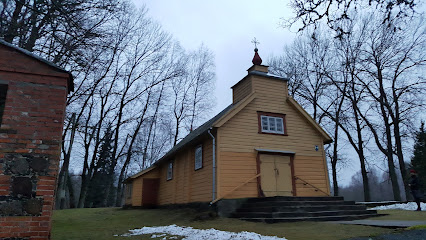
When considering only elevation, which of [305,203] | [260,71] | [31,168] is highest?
[260,71]

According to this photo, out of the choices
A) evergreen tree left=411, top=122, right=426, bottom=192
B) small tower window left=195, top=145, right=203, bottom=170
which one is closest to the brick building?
small tower window left=195, top=145, right=203, bottom=170

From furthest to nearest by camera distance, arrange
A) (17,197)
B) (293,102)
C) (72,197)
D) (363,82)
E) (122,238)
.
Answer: (72,197), (363,82), (293,102), (122,238), (17,197)

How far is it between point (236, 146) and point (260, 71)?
15.1ft

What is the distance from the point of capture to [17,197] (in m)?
5.18

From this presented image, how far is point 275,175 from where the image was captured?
13.3m

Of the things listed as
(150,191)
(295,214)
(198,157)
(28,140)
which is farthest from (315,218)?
(150,191)

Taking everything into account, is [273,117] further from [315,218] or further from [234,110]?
[315,218]

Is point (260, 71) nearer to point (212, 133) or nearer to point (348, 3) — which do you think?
point (212, 133)

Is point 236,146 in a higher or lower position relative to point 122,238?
higher

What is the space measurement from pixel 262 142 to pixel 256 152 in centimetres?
63

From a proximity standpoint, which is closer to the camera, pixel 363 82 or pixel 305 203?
pixel 305 203

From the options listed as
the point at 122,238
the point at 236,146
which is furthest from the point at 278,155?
the point at 122,238

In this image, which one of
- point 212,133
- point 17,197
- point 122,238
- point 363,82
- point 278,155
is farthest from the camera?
point 363,82

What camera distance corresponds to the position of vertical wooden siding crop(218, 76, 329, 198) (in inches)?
494
